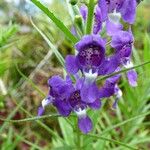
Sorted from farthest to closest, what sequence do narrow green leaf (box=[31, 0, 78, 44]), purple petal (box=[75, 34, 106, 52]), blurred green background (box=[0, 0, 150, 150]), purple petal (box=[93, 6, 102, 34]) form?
blurred green background (box=[0, 0, 150, 150])
purple petal (box=[93, 6, 102, 34])
purple petal (box=[75, 34, 106, 52])
narrow green leaf (box=[31, 0, 78, 44])

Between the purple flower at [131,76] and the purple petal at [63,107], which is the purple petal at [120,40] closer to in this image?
the purple flower at [131,76]

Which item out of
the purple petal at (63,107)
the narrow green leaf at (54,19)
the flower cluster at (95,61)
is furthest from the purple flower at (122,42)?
the purple petal at (63,107)

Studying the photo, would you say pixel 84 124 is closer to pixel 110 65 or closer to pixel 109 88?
pixel 109 88

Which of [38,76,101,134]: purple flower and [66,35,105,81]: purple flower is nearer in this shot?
[66,35,105,81]: purple flower

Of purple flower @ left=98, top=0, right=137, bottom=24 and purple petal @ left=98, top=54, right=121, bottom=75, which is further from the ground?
purple flower @ left=98, top=0, right=137, bottom=24

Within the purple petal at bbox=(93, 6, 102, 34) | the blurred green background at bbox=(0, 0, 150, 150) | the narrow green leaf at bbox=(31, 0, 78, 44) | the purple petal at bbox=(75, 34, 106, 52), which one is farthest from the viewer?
the blurred green background at bbox=(0, 0, 150, 150)

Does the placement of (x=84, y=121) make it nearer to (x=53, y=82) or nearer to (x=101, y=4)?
(x=53, y=82)

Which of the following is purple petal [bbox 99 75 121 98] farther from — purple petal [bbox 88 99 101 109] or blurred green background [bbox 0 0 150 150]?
blurred green background [bbox 0 0 150 150]

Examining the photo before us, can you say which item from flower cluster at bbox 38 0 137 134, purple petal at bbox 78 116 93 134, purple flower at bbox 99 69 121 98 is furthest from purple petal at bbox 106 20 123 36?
purple petal at bbox 78 116 93 134

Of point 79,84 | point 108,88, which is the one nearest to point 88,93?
point 79,84
